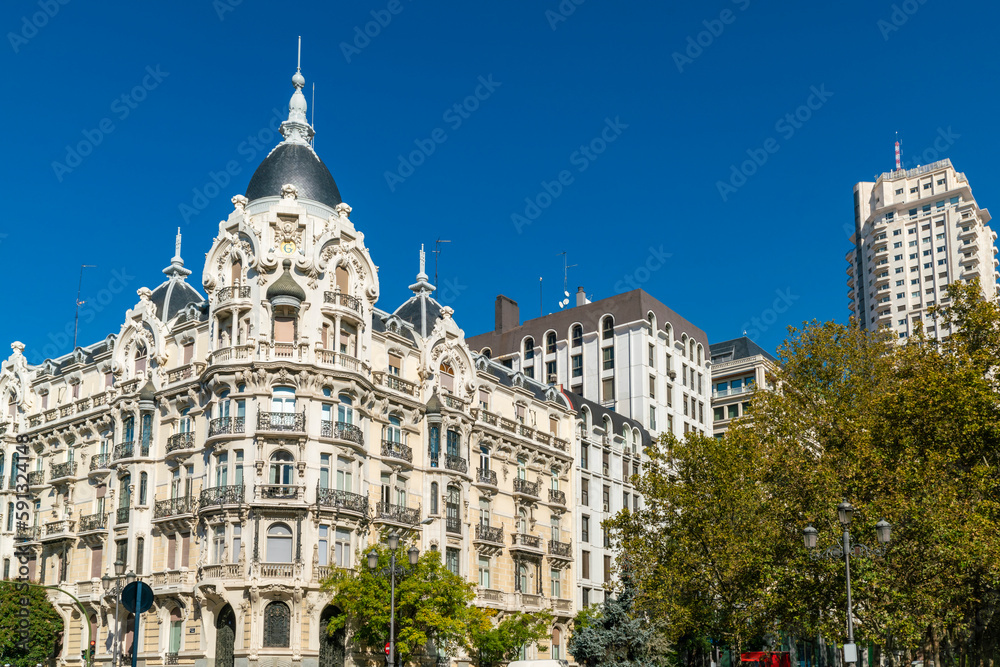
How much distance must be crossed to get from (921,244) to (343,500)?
11924 centimetres

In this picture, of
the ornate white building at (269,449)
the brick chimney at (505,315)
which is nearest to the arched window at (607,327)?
the brick chimney at (505,315)

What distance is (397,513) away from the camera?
176 ft

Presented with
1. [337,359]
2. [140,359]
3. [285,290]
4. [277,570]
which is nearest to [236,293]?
[285,290]

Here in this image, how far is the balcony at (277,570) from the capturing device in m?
47.9

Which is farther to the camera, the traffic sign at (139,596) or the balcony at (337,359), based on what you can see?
the balcony at (337,359)

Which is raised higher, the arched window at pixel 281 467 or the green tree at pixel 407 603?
the arched window at pixel 281 467

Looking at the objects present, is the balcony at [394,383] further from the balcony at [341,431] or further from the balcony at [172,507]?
the balcony at [172,507]

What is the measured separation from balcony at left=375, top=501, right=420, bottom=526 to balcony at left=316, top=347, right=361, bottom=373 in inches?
277

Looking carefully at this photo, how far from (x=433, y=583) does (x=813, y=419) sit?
17933 millimetres

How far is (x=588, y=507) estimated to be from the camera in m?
70.1

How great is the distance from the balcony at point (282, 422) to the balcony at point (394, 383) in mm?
5664

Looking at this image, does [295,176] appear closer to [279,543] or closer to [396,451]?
[396,451]

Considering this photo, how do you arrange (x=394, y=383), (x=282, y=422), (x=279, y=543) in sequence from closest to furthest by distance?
(x=279, y=543) < (x=282, y=422) < (x=394, y=383)

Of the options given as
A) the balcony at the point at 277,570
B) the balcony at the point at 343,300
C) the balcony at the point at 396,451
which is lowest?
the balcony at the point at 277,570
